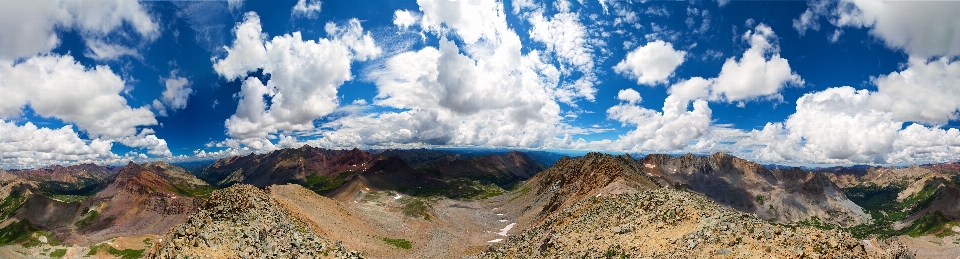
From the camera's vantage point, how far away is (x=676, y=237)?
38.2 meters

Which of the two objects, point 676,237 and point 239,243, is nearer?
point 239,243

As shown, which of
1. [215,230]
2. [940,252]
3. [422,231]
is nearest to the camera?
[215,230]

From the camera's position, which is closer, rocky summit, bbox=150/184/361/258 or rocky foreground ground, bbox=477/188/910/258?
rocky foreground ground, bbox=477/188/910/258

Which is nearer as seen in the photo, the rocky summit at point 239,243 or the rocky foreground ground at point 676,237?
the rocky foreground ground at point 676,237

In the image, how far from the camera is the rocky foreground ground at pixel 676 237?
2897 centimetres

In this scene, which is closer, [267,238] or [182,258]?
[182,258]

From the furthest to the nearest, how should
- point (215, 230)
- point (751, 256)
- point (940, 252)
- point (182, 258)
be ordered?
point (940, 252)
point (215, 230)
point (182, 258)
point (751, 256)

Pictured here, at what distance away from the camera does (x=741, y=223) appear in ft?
120

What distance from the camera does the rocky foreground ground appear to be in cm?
2897

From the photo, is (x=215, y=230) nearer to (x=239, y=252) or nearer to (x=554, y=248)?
(x=239, y=252)

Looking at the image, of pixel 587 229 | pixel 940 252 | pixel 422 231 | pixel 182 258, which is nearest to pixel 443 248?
pixel 422 231

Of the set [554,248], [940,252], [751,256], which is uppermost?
[751,256]

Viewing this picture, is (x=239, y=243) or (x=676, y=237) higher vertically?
(x=676, y=237)

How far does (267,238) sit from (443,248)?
4899 centimetres
